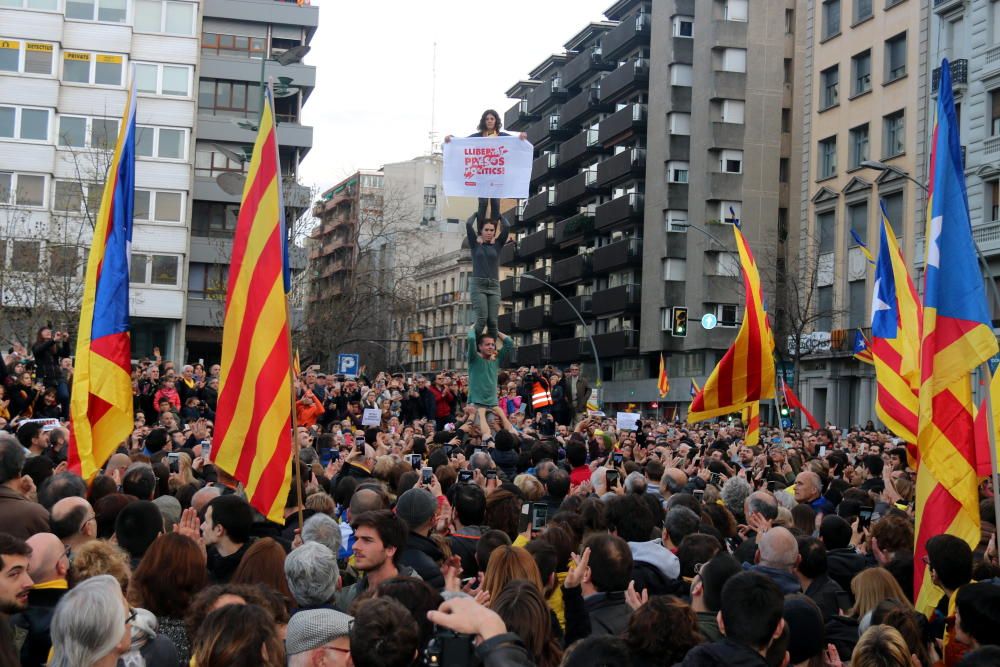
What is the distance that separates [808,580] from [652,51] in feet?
223

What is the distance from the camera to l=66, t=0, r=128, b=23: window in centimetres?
5803

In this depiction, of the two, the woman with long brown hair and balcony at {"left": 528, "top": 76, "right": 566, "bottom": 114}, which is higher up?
balcony at {"left": 528, "top": 76, "right": 566, "bottom": 114}

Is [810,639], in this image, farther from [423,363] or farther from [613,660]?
[423,363]

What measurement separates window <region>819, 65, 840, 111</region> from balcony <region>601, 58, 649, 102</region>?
2065 cm

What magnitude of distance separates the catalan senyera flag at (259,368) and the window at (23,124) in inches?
1988

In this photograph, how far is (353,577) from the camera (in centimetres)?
786

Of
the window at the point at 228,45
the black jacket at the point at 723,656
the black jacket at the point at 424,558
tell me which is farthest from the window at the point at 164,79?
the black jacket at the point at 723,656

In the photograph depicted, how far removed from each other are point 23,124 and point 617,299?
1366 inches

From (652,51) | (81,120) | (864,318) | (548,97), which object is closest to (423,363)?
(548,97)

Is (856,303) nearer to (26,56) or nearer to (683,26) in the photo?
(683,26)

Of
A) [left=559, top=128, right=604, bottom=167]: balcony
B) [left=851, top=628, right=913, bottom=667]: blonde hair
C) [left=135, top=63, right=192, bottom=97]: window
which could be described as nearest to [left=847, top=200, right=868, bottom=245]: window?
Result: [left=135, top=63, right=192, bottom=97]: window

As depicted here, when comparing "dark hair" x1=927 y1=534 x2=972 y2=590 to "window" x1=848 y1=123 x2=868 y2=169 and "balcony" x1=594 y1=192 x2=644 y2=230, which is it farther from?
"balcony" x1=594 y1=192 x2=644 y2=230

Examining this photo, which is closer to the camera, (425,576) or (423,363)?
(425,576)

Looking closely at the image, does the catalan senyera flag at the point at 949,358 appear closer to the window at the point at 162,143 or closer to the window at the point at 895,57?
the window at the point at 895,57
